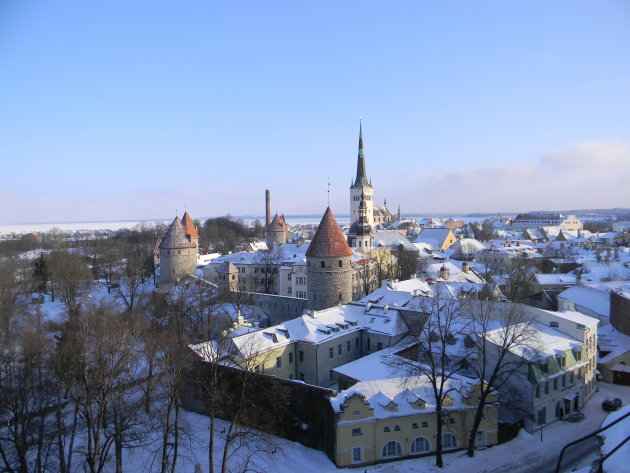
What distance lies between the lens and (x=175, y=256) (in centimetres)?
4672

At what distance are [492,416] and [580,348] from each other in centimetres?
796

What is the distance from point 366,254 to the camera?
54.0 m

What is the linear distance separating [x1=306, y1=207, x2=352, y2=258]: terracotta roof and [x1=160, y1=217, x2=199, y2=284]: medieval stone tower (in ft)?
62.1

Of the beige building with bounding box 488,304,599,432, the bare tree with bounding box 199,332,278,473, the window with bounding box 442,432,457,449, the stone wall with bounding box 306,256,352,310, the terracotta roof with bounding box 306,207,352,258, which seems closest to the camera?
the bare tree with bounding box 199,332,278,473

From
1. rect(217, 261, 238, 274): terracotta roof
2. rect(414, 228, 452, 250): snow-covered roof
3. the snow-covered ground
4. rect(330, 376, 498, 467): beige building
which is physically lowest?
the snow-covered ground

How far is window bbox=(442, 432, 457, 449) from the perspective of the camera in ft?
65.6

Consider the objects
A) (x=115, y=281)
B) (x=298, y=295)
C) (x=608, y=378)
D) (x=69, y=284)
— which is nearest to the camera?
(x=608, y=378)

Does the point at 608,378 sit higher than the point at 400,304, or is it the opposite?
the point at 400,304

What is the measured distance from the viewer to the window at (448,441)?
20.0m

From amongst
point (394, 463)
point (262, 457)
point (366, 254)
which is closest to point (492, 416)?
point (394, 463)

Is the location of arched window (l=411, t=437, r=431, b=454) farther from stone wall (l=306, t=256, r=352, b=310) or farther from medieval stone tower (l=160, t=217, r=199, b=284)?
medieval stone tower (l=160, t=217, r=199, b=284)

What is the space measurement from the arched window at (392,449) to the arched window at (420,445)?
680 mm

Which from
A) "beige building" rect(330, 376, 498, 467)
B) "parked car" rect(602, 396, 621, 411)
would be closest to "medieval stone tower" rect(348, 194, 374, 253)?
"parked car" rect(602, 396, 621, 411)

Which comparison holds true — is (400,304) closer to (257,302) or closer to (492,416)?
(492,416)
